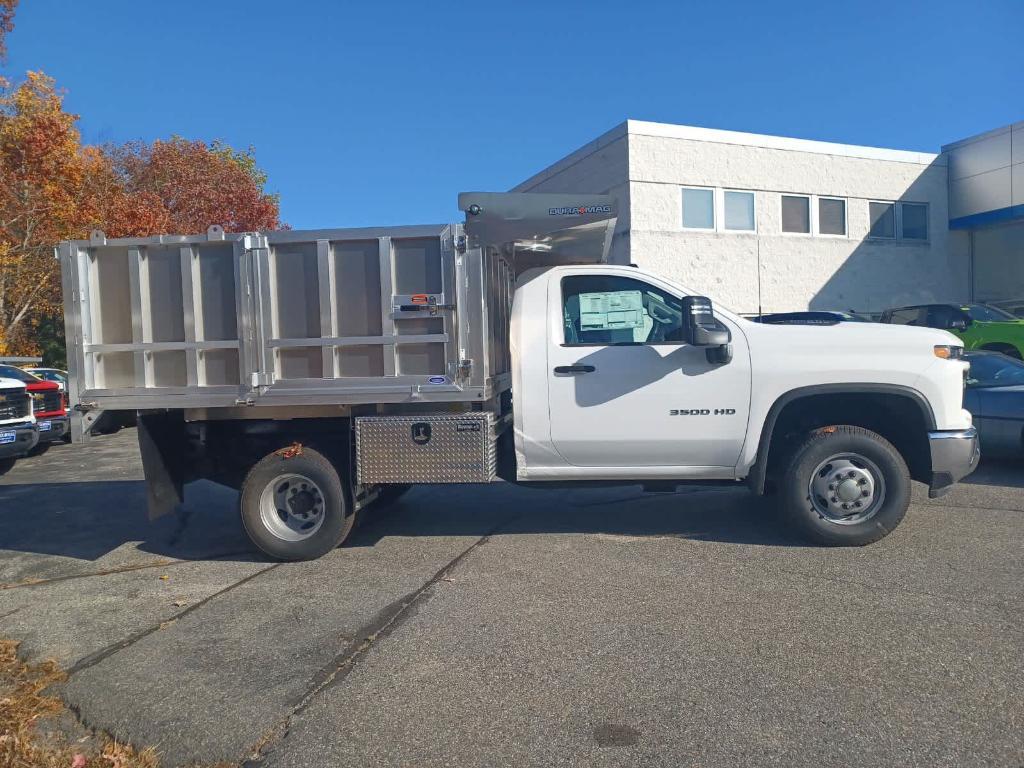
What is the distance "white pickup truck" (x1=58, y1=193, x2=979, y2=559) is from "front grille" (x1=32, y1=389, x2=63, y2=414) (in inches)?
311

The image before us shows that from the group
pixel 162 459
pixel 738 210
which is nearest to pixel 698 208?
pixel 738 210

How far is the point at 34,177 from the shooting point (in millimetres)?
20984

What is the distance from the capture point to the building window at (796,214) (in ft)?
63.4

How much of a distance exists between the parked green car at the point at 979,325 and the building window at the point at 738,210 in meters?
5.27

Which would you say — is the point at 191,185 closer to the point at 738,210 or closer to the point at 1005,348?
the point at 738,210

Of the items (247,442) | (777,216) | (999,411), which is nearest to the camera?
(247,442)

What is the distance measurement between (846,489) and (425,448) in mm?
3070

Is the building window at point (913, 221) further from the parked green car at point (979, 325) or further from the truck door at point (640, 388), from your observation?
the truck door at point (640, 388)

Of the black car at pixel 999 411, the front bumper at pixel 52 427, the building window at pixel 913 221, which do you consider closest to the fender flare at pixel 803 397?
the black car at pixel 999 411

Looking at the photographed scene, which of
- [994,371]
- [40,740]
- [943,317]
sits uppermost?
[943,317]

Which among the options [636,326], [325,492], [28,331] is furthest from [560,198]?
[28,331]

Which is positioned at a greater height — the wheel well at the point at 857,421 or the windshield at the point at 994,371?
the windshield at the point at 994,371

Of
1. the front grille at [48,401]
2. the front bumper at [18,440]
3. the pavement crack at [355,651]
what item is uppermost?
the front grille at [48,401]

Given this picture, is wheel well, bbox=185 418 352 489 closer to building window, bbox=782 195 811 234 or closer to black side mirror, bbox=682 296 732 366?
black side mirror, bbox=682 296 732 366
